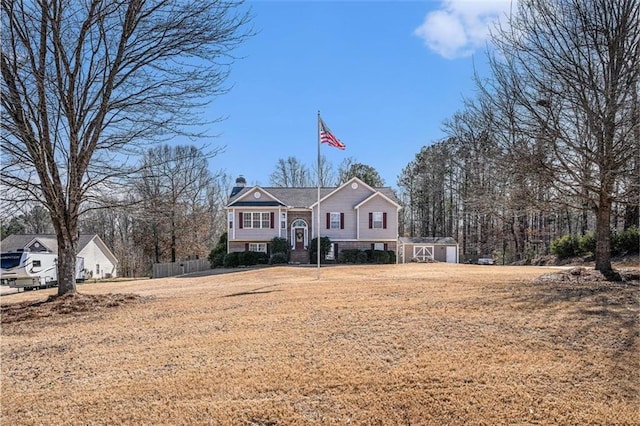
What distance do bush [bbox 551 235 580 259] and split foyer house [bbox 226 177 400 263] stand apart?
10588 mm

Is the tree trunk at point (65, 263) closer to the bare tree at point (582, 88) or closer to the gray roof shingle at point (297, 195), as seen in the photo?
the bare tree at point (582, 88)

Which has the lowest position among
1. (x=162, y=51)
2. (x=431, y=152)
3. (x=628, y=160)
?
(x=628, y=160)

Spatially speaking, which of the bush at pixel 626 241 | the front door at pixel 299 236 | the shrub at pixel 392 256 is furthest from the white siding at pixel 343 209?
the bush at pixel 626 241

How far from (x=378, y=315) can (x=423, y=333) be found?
136 centimetres

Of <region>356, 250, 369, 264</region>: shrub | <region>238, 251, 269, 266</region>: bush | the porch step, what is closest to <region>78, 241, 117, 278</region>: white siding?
<region>238, 251, 269, 266</region>: bush

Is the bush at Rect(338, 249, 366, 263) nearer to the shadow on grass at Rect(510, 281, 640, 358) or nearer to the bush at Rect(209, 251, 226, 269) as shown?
the bush at Rect(209, 251, 226, 269)

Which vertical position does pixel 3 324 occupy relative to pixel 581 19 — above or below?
below

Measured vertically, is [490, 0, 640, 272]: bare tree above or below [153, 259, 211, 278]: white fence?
above

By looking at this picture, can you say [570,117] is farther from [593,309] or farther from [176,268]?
[176,268]

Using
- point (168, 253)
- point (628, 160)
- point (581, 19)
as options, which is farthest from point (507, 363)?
point (168, 253)

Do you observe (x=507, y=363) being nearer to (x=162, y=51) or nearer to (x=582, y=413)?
(x=582, y=413)

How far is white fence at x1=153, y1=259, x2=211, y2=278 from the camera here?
3162 centimetres

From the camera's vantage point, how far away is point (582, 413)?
417 centimetres

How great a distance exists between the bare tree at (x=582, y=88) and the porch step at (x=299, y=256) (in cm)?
2149
